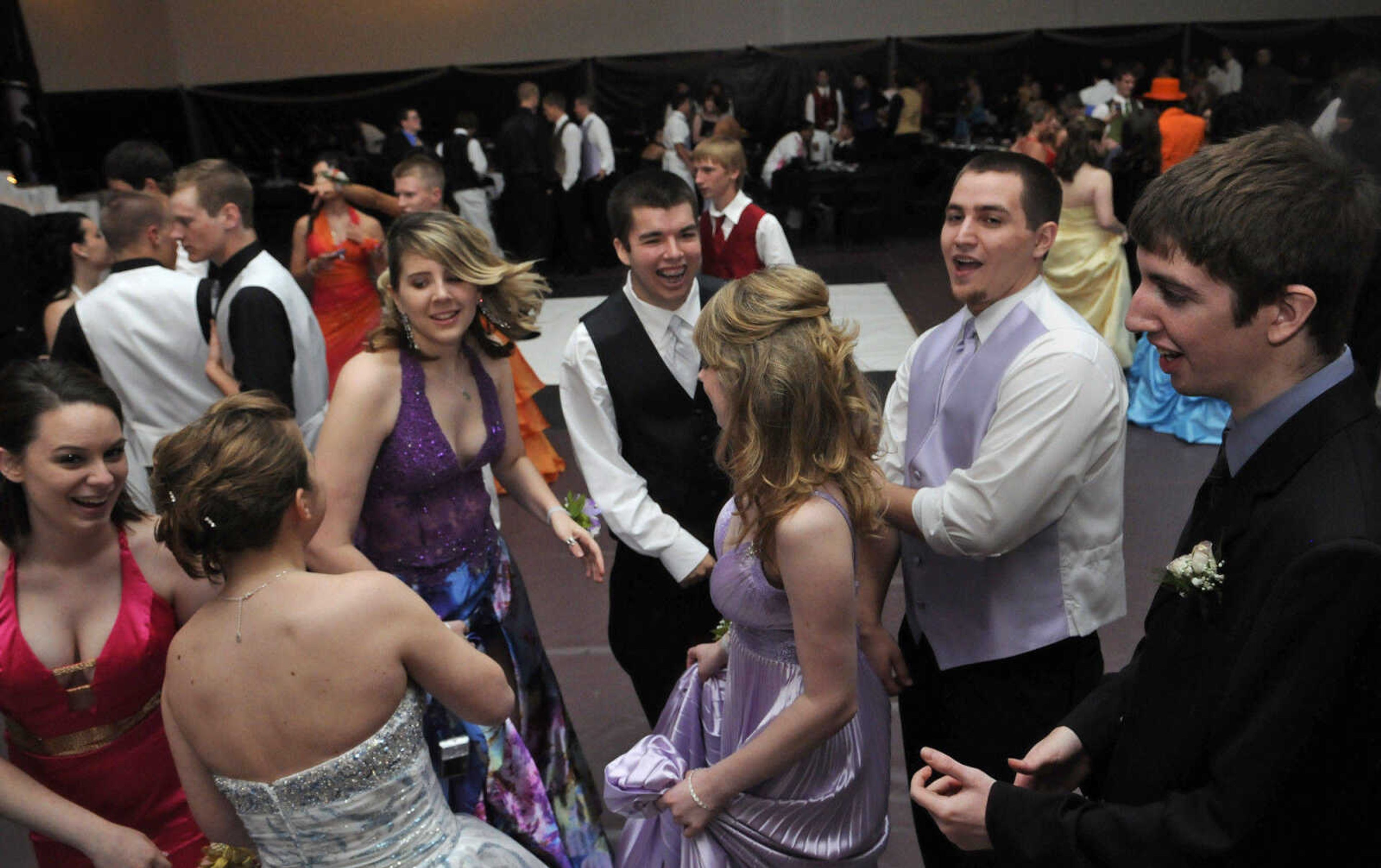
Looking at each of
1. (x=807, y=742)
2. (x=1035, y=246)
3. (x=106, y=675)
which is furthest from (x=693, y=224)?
(x=106, y=675)

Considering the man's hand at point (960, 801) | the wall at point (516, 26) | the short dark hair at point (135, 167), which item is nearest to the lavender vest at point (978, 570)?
the man's hand at point (960, 801)

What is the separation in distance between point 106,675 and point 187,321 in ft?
5.57

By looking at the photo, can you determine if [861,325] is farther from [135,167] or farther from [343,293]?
[135,167]

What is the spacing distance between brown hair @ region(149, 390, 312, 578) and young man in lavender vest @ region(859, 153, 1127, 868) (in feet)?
3.35

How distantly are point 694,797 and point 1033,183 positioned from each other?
4.07 feet

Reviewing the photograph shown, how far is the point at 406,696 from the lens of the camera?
1545mm

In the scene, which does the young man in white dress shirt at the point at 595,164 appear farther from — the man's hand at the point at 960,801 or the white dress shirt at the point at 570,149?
the man's hand at the point at 960,801

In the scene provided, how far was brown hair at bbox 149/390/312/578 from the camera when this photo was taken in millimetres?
1430

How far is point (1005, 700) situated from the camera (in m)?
1.91

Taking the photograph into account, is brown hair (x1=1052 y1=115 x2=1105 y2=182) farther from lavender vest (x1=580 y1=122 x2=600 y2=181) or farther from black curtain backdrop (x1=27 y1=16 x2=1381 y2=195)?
black curtain backdrop (x1=27 y1=16 x2=1381 y2=195)

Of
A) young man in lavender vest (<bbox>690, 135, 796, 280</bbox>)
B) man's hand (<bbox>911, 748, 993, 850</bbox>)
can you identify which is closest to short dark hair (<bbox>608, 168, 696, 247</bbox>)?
man's hand (<bbox>911, 748, 993, 850</bbox>)

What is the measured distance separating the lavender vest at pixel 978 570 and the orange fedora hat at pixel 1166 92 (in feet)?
28.6

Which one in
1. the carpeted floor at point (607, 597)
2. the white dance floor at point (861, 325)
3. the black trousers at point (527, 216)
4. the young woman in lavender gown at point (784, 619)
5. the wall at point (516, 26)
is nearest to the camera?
the young woman in lavender gown at point (784, 619)

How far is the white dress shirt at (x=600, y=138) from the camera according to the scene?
10.2m
